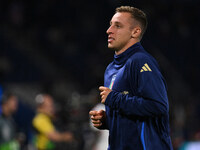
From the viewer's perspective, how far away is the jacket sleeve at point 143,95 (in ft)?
7.68

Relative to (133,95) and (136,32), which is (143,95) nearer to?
(133,95)

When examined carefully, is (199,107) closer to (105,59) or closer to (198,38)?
(198,38)

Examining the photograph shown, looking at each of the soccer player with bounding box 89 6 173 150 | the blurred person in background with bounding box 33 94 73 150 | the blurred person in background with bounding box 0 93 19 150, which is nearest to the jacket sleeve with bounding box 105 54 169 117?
the soccer player with bounding box 89 6 173 150

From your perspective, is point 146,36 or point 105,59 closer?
point 146,36

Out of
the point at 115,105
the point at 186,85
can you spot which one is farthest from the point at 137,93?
the point at 186,85

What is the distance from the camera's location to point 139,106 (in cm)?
235

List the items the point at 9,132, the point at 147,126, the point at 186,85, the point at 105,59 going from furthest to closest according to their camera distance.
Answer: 1. the point at 105,59
2. the point at 186,85
3. the point at 9,132
4. the point at 147,126

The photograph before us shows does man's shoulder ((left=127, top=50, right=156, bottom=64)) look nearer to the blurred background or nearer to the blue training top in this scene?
the blue training top

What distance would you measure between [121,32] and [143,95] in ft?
1.68

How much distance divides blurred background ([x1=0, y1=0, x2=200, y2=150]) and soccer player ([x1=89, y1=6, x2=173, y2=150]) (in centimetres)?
578

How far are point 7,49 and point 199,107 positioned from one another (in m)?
6.76

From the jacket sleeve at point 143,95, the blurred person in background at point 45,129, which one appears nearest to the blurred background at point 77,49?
the blurred person in background at point 45,129

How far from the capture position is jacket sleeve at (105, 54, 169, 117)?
2340 mm

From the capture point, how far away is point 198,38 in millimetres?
10320
